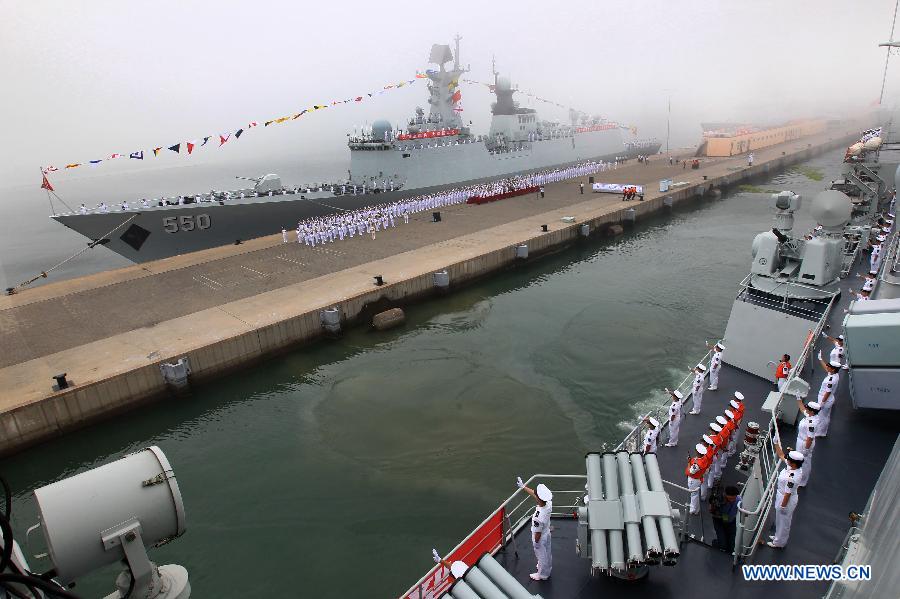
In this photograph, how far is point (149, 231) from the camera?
24.2m

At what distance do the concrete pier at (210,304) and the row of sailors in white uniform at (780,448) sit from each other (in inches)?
471

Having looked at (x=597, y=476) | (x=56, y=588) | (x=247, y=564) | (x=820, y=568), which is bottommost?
(x=247, y=564)

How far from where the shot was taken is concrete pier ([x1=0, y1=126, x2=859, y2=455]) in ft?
43.6

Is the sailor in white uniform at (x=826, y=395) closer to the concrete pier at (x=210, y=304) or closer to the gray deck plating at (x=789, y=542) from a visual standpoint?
the gray deck plating at (x=789, y=542)

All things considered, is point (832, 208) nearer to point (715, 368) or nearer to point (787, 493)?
point (715, 368)

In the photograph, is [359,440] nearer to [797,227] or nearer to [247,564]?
[247,564]

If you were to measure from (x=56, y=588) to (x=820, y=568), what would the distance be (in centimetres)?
677

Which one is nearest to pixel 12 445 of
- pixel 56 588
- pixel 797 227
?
pixel 56 588

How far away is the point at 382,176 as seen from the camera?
116 ft

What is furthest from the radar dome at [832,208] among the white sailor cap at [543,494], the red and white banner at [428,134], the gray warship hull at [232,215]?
the red and white banner at [428,134]

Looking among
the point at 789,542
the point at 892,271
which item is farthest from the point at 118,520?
the point at 892,271

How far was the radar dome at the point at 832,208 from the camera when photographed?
11.5 meters

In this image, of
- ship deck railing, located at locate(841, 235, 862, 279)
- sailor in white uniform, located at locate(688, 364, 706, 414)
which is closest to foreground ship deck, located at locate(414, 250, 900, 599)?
sailor in white uniform, located at locate(688, 364, 706, 414)

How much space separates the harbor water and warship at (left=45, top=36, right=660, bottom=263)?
1246cm
